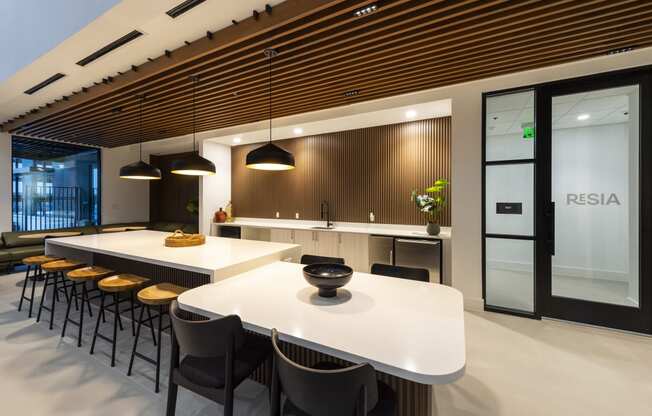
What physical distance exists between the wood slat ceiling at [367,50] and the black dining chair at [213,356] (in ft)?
7.41

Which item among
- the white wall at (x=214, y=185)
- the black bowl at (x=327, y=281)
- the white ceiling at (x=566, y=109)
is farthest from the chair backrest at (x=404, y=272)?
the white wall at (x=214, y=185)

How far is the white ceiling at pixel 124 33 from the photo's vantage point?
2168 mm

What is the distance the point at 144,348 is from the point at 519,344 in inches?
143

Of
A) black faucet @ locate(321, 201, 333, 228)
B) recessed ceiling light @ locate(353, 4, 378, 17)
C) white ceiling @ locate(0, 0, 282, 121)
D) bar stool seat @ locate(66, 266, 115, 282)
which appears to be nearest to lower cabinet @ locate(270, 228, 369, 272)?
black faucet @ locate(321, 201, 333, 228)

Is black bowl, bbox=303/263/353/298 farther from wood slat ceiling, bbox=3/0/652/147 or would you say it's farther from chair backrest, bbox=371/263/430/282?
wood slat ceiling, bbox=3/0/652/147

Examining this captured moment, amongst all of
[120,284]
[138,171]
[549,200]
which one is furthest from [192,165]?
[549,200]

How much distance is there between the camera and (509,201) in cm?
335

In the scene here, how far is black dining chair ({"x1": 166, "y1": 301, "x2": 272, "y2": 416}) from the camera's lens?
4.13 ft

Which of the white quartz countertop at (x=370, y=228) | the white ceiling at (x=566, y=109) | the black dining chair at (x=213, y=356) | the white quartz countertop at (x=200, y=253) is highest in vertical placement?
the white ceiling at (x=566, y=109)

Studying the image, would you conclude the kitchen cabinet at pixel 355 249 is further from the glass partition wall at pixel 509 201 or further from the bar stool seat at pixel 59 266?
the bar stool seat at pixel 59 266

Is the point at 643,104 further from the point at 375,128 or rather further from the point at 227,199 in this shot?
the point at 227,199

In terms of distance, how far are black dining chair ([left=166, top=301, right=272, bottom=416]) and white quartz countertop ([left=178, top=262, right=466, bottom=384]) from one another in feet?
0.35

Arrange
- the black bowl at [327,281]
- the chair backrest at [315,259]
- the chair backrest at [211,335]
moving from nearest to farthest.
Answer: the chair backrest at [211,335], the black bowl at [327,281], the chair backrest at [315,259]

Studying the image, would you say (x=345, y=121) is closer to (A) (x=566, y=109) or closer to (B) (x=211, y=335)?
(A) (x=566, y=109)
